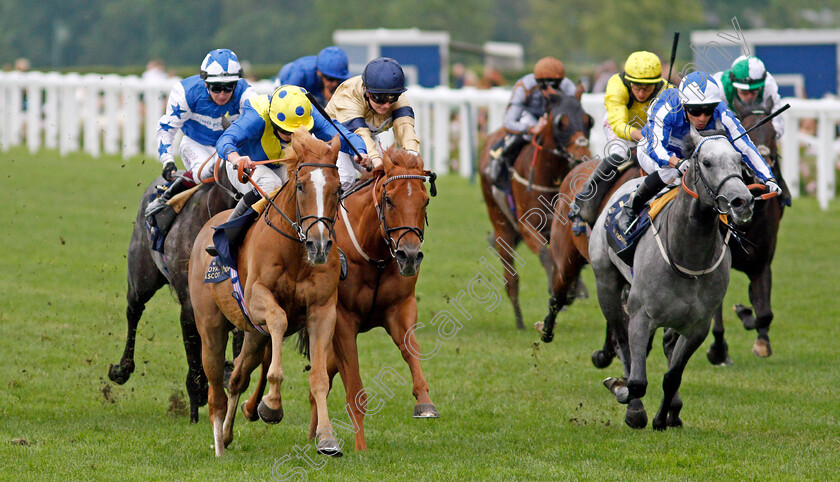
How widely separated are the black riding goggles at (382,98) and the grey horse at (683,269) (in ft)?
5.59

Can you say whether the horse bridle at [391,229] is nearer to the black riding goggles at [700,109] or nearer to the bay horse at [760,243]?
the black riding goggles at [700,109]

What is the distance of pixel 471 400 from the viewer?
320 inches

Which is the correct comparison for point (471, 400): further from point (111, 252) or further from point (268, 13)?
point (268, 13)

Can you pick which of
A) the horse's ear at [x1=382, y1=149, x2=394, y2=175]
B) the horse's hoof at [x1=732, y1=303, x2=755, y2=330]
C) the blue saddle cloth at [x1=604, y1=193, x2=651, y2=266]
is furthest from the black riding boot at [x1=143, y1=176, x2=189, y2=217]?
the horse's hoof at [x1=732, y1=303, x2=755, y2=330]

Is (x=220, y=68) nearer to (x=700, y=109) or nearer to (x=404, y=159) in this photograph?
(x=404, y=159)

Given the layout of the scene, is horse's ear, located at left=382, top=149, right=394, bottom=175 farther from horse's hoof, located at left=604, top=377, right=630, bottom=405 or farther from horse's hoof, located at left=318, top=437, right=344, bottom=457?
horse's hoof, located at left=604, top=377, right=630, bottom=405

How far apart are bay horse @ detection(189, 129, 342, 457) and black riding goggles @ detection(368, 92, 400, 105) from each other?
1.15m

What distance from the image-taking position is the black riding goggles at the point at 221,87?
24.9 feet

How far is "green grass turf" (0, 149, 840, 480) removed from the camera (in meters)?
6.21

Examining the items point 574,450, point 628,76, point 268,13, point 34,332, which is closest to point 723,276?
point 574,450

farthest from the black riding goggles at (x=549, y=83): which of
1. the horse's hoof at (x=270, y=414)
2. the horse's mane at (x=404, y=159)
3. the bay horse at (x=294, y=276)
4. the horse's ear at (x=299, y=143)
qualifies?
the horse's hoof at (x=270, y=414)

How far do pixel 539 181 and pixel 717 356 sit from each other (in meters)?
2.36

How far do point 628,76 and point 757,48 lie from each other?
15950mm

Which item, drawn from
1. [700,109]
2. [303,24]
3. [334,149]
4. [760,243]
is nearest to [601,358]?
[760,243]
